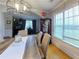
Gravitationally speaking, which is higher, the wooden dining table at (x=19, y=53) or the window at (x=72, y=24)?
the window at (x=72, y=24)

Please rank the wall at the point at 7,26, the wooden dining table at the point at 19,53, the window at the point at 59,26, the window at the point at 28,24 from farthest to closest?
the window at the point at 28,24 < the wall at the point at 7,26 < the window at the point at 59,26 < the wooden dining table at the point at 19,53

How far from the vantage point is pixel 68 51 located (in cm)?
470

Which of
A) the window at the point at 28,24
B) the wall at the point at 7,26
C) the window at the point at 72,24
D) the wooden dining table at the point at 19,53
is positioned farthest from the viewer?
the window at the point at 28,24

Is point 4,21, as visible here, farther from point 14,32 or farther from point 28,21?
point 28,21

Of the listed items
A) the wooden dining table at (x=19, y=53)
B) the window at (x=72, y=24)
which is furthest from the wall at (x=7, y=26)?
the wooden dining table at (x=19, y=53)

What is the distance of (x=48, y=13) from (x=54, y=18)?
104 centimetres

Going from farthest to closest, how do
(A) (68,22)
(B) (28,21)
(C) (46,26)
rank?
(B) (28,21)
(C) (46,26)
(A) (68,22)

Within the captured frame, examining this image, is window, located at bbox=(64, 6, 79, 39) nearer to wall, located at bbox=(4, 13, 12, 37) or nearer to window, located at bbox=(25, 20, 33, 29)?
window, located at bbox=(25, 20, 33, 29)

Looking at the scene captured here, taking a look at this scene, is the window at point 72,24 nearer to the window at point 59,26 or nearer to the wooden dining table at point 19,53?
the window at point 59,26

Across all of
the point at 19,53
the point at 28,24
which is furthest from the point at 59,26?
the point at 19,53

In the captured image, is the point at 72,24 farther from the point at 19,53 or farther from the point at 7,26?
the point at 7,26

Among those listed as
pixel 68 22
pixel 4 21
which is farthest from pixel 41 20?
pixel 68 22

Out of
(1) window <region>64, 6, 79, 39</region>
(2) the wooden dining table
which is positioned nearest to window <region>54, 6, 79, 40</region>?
(1) window <region>64, 6, 79, 39</region>

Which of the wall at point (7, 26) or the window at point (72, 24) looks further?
the wall at point (7, 26)
